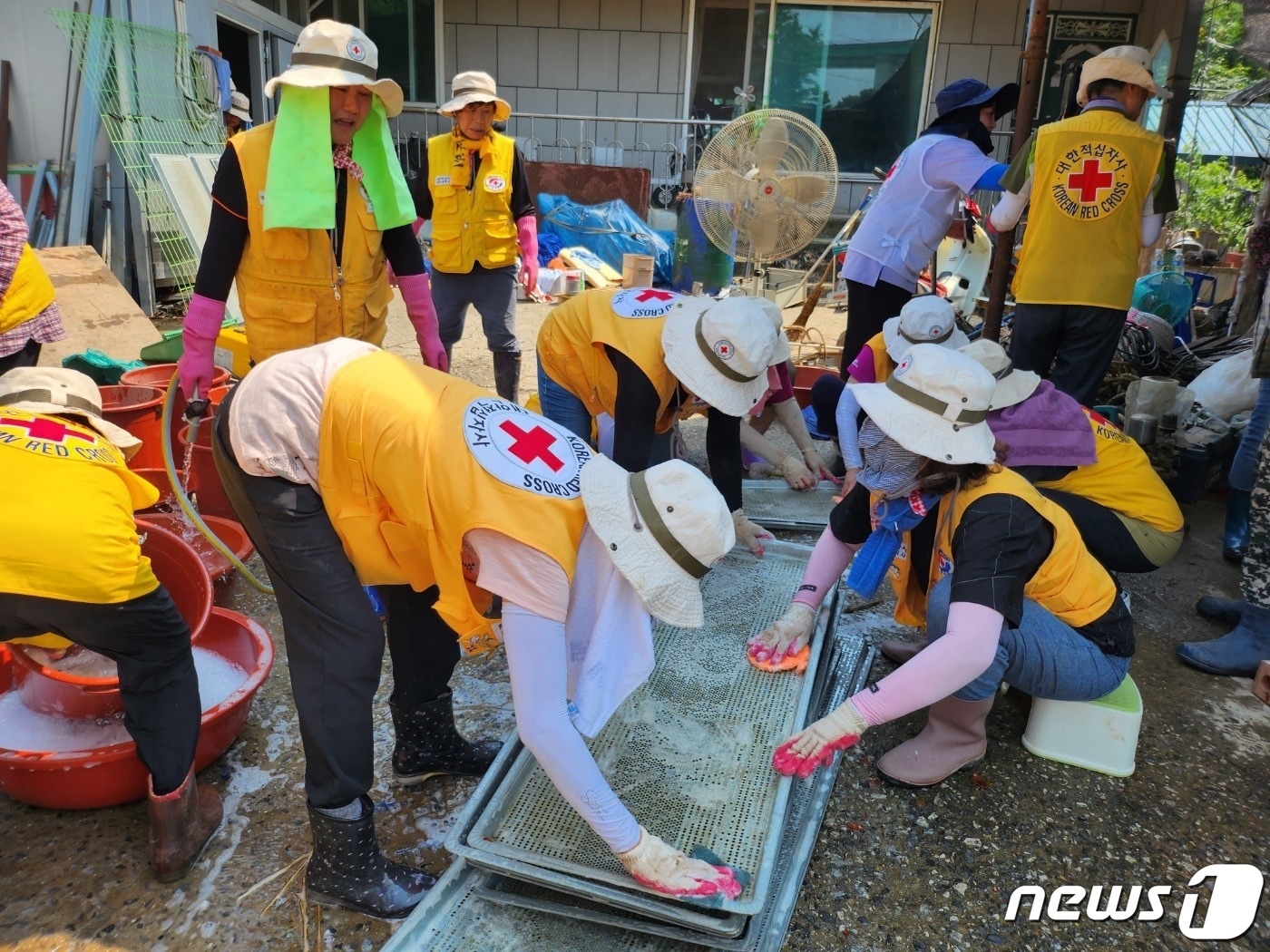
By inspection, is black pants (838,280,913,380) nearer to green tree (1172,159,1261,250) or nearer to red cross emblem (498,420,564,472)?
red cross emblem (498,420,564,472)

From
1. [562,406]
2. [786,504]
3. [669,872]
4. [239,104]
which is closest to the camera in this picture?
[669,872]

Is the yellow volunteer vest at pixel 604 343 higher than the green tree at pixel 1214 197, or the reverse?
the green tree at pixel 1214 197

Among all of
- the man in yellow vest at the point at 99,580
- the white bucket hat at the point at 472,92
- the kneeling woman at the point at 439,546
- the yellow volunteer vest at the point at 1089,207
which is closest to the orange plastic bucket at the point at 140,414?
the man in yellow vest at the point at 99,580

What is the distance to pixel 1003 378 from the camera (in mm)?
2744

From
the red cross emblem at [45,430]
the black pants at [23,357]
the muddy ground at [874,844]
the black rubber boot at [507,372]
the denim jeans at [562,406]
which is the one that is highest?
the red cross emblem at [45,430]

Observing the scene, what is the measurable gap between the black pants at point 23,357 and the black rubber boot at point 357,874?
2.08m

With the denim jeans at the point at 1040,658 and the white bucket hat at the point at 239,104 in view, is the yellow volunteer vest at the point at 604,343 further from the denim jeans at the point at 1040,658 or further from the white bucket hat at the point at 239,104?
the white bucket hat at the point at 239,104

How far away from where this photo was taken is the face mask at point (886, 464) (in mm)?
2068

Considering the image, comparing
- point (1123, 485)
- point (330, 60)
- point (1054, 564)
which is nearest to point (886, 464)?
point (1054, 564)

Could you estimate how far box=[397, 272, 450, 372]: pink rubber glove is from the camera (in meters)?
3.04

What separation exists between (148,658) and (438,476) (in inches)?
35.0

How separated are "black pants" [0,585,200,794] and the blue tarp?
7929 mm

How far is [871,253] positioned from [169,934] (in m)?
3.51

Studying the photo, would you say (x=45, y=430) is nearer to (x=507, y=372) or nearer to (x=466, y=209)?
(x=466, y=209)
